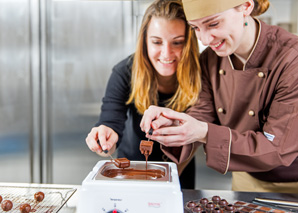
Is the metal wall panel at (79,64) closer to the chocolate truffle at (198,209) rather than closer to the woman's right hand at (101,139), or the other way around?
the woman's right hand at (101,139)

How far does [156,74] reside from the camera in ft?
5.59

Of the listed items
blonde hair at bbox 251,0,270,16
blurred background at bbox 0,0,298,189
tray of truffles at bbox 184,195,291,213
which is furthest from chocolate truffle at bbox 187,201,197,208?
blurred background at bbox 0,0,298,189

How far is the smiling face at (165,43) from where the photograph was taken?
4.98ft

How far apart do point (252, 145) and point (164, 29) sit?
0.67m

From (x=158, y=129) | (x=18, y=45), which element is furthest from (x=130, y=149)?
(x=18, y=45)

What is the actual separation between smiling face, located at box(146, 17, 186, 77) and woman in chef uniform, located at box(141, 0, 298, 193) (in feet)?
0.63

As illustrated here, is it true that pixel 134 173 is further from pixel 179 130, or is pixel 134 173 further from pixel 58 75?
pixel 58 75

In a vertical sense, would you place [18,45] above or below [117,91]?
above

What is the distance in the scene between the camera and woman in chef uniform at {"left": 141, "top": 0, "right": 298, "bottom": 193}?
1207mm

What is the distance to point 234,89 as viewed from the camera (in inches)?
56.7

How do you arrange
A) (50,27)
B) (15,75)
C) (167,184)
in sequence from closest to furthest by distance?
1. (167,184)
2. (15,75)
3. (50,27)

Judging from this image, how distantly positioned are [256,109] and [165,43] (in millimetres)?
517

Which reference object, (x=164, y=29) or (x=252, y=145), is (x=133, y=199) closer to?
(x=252, y=145)

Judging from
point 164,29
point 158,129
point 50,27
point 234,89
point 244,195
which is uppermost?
point 50,27
